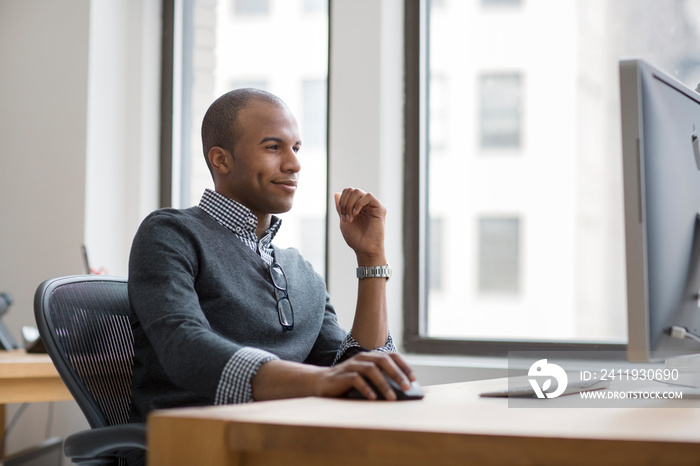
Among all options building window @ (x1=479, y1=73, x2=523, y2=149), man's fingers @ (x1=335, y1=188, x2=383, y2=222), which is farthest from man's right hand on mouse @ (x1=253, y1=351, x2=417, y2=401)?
building window @ (x1=479, y1=73, x2=523, y2=149)

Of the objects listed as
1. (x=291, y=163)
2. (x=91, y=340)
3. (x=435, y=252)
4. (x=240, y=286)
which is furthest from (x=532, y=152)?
(x=91, y=340)

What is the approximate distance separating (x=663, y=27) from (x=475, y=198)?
34.5 inches

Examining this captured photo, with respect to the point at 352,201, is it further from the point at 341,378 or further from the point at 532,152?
the point at 532,152

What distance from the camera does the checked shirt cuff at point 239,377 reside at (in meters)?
1.02

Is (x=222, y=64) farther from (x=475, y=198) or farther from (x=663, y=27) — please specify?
(x=663, y=27)

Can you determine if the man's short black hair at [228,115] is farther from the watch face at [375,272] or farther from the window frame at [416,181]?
the window frame at [416,181]

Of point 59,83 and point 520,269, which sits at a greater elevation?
point 59,83

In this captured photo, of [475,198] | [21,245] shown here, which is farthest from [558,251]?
[21,245]

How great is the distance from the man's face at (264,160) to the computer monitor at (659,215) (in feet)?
2.43

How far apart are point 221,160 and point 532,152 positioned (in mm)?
1391

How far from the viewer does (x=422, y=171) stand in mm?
2586

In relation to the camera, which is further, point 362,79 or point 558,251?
point 558,251

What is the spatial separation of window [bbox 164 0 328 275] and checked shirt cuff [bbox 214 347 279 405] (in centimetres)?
165

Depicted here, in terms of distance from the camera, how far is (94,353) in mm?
1364
